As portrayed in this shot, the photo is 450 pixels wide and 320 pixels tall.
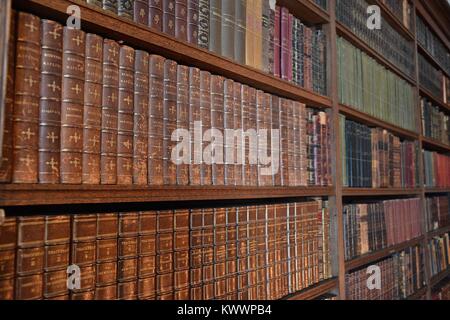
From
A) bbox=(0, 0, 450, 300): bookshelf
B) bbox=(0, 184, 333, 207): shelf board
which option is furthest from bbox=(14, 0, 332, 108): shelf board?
bbox=(0, 184, 333, 207): shelf board

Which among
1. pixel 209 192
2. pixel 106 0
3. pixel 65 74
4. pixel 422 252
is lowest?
pixel 422 252

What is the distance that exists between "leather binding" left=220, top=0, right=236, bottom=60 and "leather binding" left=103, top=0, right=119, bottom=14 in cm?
27

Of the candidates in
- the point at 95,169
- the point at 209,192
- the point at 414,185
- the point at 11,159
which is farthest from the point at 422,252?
the point at 11,159

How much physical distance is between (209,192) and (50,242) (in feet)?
1.08

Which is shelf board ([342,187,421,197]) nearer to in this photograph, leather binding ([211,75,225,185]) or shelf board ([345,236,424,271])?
shelf board ([345,236,424,271])

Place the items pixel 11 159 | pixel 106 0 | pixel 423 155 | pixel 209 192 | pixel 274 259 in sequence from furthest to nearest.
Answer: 1. pixel 423 155
2. pixel 274 259
3. pixel 209 192
4. pixel 106 0
5. pixel 11 159

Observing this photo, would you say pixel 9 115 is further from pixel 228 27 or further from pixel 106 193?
pixel 228 27

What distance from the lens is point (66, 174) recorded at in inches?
23.0

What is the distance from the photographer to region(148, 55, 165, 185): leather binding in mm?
710

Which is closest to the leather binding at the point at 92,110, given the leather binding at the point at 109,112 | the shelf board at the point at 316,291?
the leather binding at the point at 109,112

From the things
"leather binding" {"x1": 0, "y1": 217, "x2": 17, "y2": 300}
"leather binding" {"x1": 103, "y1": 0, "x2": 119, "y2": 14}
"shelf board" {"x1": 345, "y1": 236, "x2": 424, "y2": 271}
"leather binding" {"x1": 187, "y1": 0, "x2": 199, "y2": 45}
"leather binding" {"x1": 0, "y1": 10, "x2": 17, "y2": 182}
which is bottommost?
"shelf board" {"x1": 345, "y1": 236, "x2": 424, "y2": 271}

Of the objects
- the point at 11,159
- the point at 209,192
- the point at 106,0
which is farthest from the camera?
the point at 209,192

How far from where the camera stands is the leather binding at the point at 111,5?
2.17 feet
